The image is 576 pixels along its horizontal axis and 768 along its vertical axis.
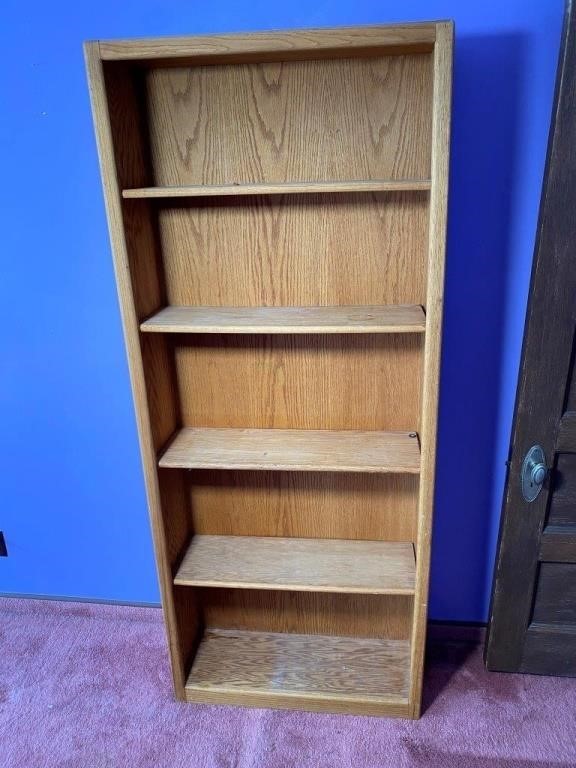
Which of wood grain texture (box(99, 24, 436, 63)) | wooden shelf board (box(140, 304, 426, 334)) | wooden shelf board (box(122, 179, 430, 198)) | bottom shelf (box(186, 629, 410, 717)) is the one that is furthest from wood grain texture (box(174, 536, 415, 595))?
wood grain texture (box(99, 24, 436, 63))

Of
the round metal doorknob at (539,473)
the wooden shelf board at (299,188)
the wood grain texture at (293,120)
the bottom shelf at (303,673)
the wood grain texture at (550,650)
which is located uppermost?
the wood grain texture at (293,120)

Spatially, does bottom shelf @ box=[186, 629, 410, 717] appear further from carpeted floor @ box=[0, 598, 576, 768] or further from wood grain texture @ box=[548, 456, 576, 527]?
wood grain texture @ box=[548, 456, 576, 527]

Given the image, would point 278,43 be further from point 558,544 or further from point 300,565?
point 558,544

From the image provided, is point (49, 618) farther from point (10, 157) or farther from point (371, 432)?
point (10, 157)

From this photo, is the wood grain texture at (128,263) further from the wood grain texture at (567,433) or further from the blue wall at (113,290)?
the wood grain texture at (567,433)

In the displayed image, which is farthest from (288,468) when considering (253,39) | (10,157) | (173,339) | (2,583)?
(2,583)

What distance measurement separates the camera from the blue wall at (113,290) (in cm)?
131

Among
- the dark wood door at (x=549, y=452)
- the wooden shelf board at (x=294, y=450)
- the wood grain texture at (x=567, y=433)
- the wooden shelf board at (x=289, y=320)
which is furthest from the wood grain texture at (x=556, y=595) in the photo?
the wooden shelf board at (x=289, y=320)

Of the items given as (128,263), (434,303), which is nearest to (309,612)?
(434,303)

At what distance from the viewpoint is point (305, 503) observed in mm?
1676

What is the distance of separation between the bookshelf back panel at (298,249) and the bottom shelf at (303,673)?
1129 millimetres

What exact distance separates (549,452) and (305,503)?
27.6 inches

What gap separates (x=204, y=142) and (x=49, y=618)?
5.69 ft

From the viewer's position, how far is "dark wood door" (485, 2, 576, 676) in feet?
4.17
